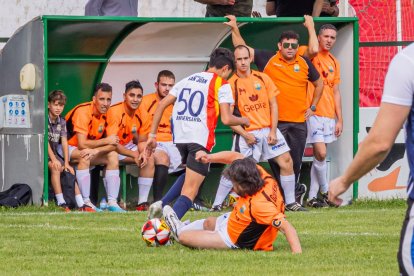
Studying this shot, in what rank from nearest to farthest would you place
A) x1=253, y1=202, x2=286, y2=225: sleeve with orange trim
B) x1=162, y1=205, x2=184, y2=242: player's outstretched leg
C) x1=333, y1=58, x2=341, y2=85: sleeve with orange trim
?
x1=253, y1=202, x2=286, y2=225: sleeve with orange trim, x1=162, y1=205, x2=184, y2=242: player's outstretched leg, x1=333, y1=58, x2=341, y2=85: sleeve with orange trim

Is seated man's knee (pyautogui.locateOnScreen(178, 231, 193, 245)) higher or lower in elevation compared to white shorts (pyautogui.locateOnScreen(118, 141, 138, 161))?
lower

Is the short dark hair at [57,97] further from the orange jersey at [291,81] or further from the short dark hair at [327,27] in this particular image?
the short dark hair at [327,27]

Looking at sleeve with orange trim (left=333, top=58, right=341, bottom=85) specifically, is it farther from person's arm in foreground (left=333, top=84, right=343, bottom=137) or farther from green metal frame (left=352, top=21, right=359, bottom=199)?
green metal frame (left=352, top=21, right=359, bottom=199)

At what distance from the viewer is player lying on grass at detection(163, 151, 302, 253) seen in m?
8.40

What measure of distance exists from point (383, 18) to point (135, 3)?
3540 millimetres

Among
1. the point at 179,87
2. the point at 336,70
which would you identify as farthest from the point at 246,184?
the point at 336,70

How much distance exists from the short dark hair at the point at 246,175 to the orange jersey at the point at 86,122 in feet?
17.5

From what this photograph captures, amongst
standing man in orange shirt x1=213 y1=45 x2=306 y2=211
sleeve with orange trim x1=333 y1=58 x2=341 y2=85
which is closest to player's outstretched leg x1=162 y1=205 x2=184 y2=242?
standing man in orange shirt x1=213 y1=45 x2=306 y2=211

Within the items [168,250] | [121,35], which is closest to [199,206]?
[121,35]

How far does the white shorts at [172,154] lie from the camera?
45.5ft

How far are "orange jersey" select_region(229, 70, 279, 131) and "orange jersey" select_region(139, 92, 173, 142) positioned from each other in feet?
3.46

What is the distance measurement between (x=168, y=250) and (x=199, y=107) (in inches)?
81.1

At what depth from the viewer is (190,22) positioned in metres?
14.2

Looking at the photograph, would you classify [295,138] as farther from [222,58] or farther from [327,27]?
[222,58]
